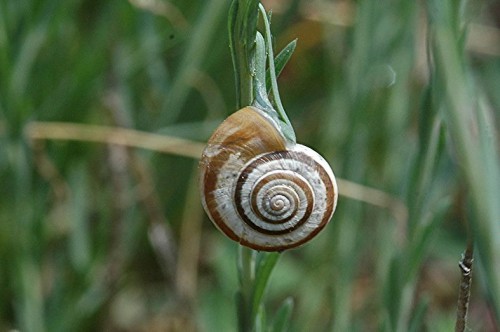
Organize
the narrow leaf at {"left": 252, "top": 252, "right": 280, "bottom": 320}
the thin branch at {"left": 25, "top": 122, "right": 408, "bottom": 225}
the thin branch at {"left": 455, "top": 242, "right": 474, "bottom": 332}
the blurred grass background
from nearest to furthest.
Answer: the thin branch at {"left": 455, "top": 242, "right": 474, "bottom": 332} < the narrow leaf at {"left": 252, "top": 252, "right": 280, "bottom": 320} < the blurred grass background < the thin branch at {"left": 25, "top": 122, "right": 408, "bottom": 225}

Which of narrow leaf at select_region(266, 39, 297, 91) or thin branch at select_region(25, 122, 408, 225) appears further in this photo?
thin branch at select_region(25, 122, 408, 225)

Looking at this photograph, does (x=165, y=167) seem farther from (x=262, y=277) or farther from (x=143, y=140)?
(x=262, y=277)

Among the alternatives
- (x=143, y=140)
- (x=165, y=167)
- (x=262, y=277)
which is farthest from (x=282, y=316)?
(x=165, y=167)

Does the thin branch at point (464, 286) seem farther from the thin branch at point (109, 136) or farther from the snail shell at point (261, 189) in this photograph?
the thin branch at point (109, 136)

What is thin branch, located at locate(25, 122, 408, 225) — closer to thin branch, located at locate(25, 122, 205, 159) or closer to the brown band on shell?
thin branch, located at locate(25, 122, 205, 159)

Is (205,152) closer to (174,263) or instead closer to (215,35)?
(174,263)

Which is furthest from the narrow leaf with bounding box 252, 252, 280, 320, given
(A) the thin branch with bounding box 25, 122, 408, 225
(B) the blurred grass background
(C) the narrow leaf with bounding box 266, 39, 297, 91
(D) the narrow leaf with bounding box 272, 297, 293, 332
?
(A) the thin branch with bounding box 25, 122, 408, 225
